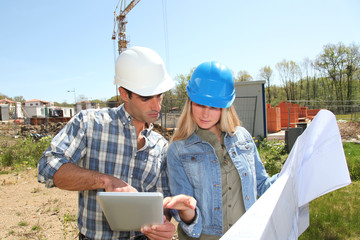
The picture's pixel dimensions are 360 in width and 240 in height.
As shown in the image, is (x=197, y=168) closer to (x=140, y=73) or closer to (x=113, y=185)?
(x=113, y=185)

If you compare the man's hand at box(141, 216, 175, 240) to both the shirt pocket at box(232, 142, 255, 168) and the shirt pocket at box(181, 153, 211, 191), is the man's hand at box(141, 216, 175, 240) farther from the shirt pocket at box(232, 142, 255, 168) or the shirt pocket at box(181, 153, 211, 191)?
the shirt pocket at box(232, 142, 255, 168)

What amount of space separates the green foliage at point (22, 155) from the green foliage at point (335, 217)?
23.3 ft

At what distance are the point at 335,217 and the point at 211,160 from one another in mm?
3186

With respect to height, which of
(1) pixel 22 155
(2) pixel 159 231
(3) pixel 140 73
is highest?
(3) pixel 140 73

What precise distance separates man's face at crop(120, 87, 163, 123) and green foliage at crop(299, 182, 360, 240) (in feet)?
8.84

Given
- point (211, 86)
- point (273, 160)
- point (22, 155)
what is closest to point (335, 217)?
point (273, 160)

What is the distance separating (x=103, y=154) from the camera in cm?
174

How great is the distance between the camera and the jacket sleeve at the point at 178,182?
1449 mm

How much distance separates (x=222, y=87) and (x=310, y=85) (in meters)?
53.0

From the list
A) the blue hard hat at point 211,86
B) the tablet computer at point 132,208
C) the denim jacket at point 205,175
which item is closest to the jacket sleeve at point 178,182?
the denim jacket at point 205,175

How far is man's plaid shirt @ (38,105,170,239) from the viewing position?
165 centimetres

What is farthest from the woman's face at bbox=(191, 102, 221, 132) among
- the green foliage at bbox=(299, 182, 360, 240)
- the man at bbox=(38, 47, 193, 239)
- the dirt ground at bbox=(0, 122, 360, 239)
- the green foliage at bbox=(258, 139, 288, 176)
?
the green foliage at bbox=(258, 139, 288, 176)

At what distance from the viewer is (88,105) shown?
3059 centimetres

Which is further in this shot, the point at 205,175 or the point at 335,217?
the point at 335,217
